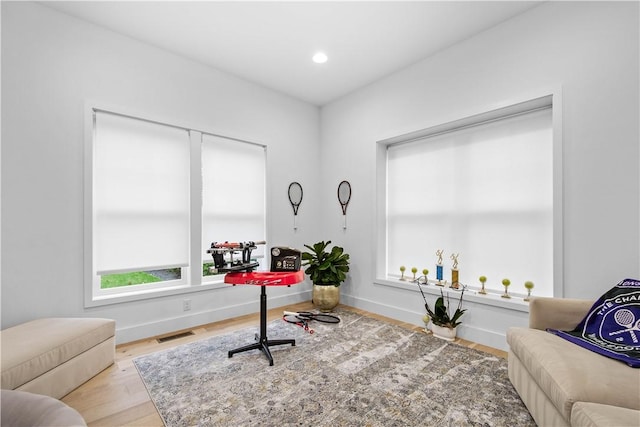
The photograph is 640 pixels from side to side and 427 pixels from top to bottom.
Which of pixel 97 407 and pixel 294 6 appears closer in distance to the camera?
pixel 97 407

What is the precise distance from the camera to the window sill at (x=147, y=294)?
2.68m

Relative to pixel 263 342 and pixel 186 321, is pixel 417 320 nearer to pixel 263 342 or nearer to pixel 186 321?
pixel 263 342

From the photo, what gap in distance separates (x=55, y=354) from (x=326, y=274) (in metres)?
2.57

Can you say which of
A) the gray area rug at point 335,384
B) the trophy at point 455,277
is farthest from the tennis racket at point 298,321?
the trophy at point 455,277

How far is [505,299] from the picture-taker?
2.67 metres

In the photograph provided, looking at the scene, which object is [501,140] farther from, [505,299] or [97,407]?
[97,407]

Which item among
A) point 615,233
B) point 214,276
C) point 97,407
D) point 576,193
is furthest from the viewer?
point 214,276

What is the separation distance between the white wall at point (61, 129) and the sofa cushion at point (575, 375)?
3.03m

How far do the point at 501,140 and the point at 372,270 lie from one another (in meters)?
2.05

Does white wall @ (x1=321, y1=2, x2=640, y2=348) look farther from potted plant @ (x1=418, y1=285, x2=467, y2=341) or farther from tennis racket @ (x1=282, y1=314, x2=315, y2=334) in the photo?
tennis racket @ (x1=282, y1=314, x2=315, y2=334)

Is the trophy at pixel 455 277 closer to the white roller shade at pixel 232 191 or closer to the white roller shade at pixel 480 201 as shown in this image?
the white roller shade at pixel 480 201

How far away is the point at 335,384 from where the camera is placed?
2045 mm

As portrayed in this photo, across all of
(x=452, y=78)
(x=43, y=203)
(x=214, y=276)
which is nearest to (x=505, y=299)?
(x=452, y=78)

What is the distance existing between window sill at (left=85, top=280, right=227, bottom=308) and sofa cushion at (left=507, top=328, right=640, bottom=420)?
2980 millimetres
